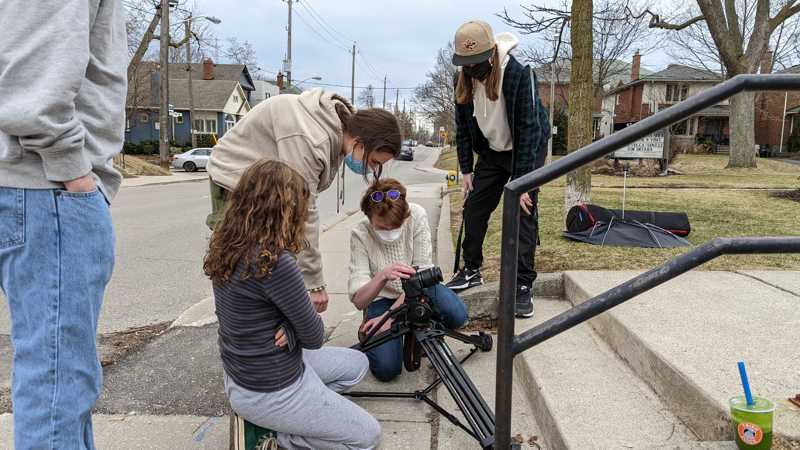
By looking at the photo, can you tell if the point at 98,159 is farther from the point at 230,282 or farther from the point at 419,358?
the point at 419,358

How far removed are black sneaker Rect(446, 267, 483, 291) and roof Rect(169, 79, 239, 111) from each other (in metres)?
47.9

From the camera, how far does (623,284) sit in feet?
4.59

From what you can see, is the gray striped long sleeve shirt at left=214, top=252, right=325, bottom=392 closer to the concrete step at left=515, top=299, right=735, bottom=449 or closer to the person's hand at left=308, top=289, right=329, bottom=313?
the person's hand at left=308, top=289, right=329, bottom=313

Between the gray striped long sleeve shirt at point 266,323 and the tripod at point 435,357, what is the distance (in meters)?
0.56

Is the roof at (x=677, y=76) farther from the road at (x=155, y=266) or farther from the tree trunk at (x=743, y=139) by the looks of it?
the road at (x=155, y=266)

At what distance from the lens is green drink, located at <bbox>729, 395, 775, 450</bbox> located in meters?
1.66

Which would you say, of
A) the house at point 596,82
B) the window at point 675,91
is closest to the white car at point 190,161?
the house at point 596,82

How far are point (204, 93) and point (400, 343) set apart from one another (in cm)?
5081

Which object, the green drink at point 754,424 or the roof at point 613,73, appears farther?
the roof at point 613,73

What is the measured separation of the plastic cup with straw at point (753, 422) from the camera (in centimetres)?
166

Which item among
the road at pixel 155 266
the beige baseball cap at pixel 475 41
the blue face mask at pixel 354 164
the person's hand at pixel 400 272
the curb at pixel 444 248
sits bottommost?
the road at pixel 155 266

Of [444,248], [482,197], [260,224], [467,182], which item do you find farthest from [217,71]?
[260,224]

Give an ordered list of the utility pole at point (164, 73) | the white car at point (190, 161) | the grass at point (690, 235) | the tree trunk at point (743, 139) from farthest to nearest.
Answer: the white car at point (190, 161)
the tree trunk at point (743, 139)
the utility pole at point (164, 73)
the grass at point (690, 235)

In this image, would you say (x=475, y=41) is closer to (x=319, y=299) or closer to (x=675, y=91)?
(x=319, y=299)
